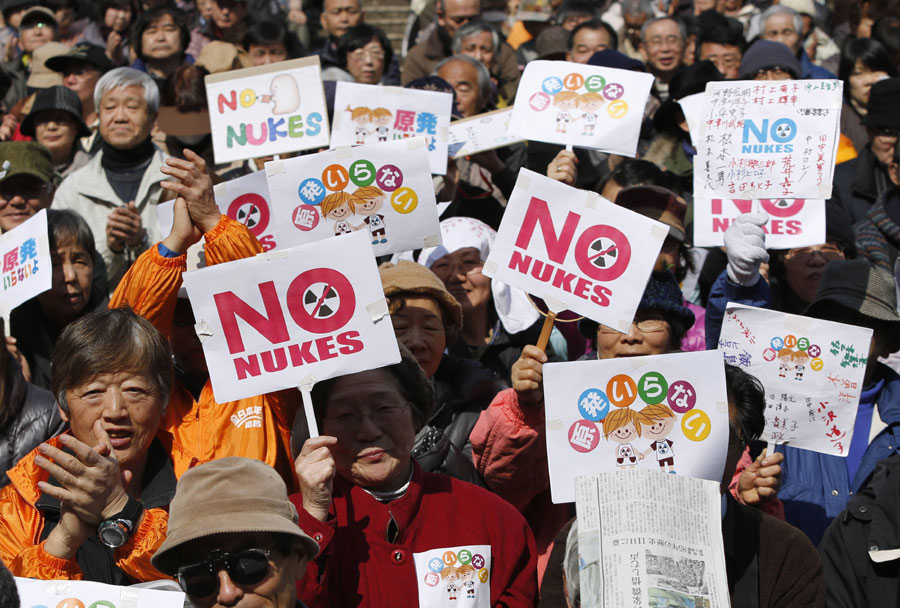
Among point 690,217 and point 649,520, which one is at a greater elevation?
point 649,520

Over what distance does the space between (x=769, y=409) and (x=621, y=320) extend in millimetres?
826

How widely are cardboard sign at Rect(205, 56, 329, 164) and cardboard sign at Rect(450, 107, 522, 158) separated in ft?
2.70

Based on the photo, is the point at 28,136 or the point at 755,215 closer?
the point at 755,215

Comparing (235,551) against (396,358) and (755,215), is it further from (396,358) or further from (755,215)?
(755,215)

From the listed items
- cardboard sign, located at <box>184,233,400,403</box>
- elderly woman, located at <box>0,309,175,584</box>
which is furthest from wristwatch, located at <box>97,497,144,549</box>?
cardboard sign, located at <box>184,233,400,403</box>

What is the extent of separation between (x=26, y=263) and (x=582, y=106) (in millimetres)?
2946

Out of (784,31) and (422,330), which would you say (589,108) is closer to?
(422,330)

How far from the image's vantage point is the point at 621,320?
472cm

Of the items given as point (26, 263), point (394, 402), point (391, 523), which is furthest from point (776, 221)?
point (26, 263)

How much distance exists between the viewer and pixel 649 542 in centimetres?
328

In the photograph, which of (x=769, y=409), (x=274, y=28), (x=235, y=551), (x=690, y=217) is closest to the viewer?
(x=235, y=551)

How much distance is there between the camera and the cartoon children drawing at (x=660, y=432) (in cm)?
407

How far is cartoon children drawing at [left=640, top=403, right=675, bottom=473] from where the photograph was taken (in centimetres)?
407

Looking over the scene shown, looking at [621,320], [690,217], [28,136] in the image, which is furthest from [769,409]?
[28,136]
